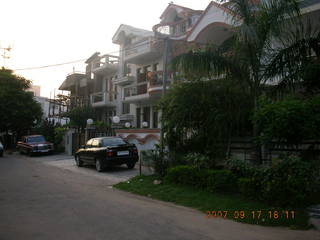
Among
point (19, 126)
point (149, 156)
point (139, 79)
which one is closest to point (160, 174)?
point (149, 156)

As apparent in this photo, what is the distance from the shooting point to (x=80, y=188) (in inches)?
422

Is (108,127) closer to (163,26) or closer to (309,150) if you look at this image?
(163,26)

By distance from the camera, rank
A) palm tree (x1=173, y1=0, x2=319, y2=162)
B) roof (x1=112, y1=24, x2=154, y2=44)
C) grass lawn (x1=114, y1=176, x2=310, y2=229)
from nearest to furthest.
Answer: grass lawn (x1=114, y1=176, x2=310, y2=229) → palm tree (x1=173, y1=0, x2=319, y2=162) → roof (x1=112, y1=24, x2=154, y2=44)

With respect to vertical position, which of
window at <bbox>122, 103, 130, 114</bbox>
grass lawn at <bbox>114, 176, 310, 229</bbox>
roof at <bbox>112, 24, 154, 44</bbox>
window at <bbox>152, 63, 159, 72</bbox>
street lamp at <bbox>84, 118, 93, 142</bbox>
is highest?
roof at <bbox>112, 24, 154, 44</bbox>

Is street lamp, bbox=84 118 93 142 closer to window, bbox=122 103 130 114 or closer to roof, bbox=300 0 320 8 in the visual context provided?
window, bbox=122 103 130 114

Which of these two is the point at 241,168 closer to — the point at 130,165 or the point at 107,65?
the point at 130,165

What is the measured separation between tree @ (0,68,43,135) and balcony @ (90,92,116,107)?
6.70m

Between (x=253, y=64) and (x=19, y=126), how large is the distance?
95.3 ft

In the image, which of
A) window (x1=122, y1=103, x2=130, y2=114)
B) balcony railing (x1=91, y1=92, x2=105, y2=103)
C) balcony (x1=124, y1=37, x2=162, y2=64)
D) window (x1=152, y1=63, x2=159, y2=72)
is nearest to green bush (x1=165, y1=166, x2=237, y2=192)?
balcony (x1=124, y1=37, x2=162, y2=64)

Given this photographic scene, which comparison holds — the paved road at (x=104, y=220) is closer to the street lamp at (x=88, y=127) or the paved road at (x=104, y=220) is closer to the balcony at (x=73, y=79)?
the street lamp at (x=88, y=127)

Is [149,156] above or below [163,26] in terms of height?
below

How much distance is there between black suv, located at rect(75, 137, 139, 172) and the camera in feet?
46.9

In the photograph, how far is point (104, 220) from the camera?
6418 mm

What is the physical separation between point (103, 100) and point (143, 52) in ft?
26.2
